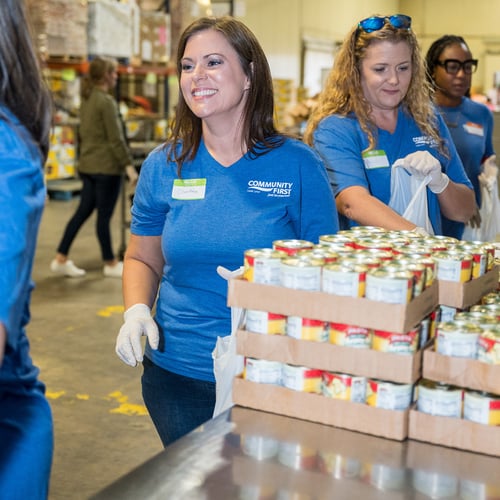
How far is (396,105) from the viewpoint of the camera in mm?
2973

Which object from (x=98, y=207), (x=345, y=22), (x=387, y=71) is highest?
(x=345, y=22)

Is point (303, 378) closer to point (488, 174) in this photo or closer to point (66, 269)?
point (488, 174)

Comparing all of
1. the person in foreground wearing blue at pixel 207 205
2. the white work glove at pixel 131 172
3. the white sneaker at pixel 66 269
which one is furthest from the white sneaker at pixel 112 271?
the person in foreground wearing blue at pixel 207 205

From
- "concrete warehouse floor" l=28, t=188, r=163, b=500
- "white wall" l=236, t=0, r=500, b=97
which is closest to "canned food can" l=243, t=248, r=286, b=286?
"concrete warehouse floor" l=28, t=188, r=163, b=500

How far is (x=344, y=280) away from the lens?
1.61 metres

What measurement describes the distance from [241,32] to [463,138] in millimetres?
2559

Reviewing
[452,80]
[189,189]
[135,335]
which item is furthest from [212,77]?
[452,80]

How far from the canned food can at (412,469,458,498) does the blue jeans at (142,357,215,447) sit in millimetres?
790

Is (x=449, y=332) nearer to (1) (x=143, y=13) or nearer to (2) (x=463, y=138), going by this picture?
(2) (x=463, y=138)

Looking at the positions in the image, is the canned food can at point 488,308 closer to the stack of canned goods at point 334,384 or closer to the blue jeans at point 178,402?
the stack of canned goods at point 334,384

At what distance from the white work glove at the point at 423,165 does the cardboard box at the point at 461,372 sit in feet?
4.25

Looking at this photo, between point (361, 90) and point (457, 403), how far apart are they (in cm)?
162

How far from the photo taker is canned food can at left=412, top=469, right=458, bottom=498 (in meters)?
1.46

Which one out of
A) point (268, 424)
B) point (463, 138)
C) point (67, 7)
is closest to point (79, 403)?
point (463, 138)
